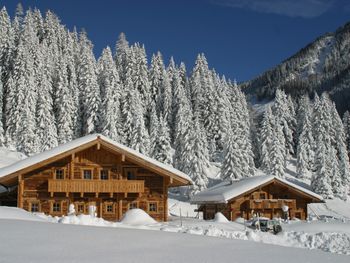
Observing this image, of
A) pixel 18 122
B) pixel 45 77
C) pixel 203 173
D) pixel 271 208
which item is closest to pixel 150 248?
pixel 271 208

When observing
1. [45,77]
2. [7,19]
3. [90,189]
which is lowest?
[90,189]

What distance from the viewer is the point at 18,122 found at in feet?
229

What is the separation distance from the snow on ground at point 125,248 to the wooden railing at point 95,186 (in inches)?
704

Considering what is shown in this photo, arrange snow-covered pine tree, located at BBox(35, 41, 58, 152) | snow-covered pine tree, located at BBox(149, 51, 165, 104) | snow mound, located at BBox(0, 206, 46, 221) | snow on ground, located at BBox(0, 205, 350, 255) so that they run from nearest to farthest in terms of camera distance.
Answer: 1. snow mound, located at BBox(0, 206, 46, 221)
2. snow on ground, located at BBox(0, 205, 350, 255)
3. snow-covered pine tree, located at BBox(35, 41, 58, 152)
4. snow-covered pine tree, located at BBox(149, 51, 165, 104)

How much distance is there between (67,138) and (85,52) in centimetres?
1911

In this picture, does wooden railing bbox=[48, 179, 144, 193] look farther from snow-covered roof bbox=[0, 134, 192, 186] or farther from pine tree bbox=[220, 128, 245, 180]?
pine tree bbox=[220, 128, 245, 180]

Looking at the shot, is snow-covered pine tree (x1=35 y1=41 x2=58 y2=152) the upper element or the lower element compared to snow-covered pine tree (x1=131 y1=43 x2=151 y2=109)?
lower

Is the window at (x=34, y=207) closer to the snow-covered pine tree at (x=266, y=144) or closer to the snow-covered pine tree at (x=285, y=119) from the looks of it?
the snow-covered pine tree at (x=266, y=144)

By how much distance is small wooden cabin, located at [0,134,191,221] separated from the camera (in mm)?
33250

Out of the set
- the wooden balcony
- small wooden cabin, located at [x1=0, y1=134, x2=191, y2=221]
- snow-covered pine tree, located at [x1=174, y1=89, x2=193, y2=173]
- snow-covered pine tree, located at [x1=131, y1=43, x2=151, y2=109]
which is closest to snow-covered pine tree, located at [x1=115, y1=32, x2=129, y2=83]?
snow-covered pine tree, located at [x1=131, y1=43, x2=151, y2=109]

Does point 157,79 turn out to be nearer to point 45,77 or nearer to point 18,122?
point 45,77

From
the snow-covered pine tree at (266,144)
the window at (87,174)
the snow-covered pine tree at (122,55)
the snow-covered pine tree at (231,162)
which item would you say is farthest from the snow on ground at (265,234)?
the snow-covered pine tree at (122,55)

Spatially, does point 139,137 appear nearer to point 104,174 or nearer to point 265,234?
point 104,174

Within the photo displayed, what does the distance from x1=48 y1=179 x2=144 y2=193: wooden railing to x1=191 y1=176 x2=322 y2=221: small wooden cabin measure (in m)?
10.0
